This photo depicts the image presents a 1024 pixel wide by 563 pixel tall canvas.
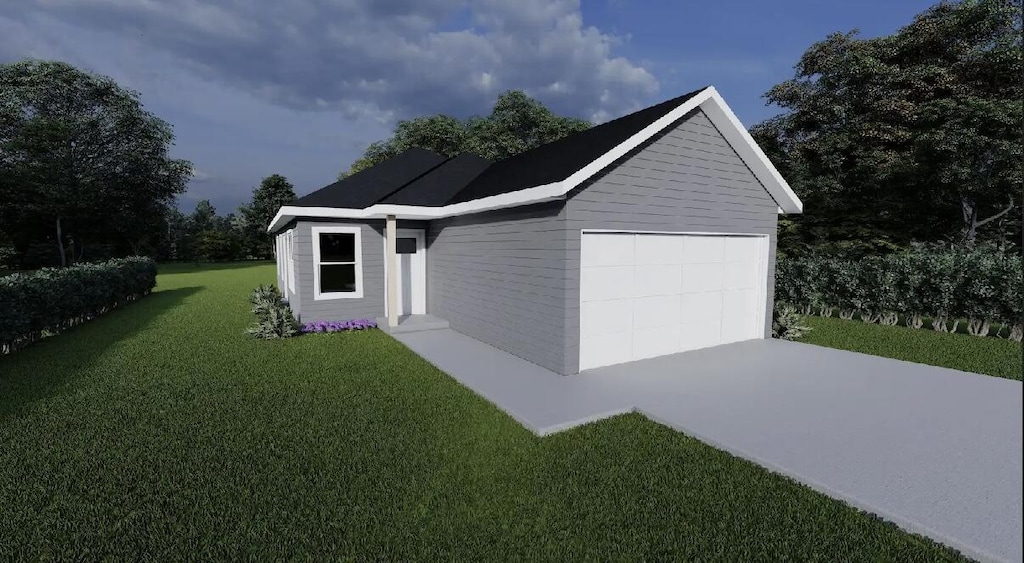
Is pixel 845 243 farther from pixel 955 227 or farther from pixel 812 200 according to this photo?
pixel 955 227

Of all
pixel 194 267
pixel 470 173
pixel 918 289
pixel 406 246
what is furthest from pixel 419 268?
pixel 194 267

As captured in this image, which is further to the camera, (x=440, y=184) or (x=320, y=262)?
(x=440, y=184)

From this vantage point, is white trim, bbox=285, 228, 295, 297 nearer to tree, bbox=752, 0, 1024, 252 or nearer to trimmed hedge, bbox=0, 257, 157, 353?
trimmed hedge, bbox=0, 257, 157, 353

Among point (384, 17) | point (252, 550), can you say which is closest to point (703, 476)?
point (252, 550)

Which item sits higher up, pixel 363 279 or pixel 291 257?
pixel 291 257

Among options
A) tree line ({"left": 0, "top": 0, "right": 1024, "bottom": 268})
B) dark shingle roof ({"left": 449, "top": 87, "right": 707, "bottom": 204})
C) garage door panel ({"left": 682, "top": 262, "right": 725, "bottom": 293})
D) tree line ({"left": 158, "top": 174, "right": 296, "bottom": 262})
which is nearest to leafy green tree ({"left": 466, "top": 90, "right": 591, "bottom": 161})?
tree line ({"left": 0, "top": 0, "right": 1024, "bottom": 268})

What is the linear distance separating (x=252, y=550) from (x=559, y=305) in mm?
4912

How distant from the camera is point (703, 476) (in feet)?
12.8

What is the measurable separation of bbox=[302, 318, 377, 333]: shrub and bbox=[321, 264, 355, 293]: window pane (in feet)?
2.75

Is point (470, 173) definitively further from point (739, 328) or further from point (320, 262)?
point (739, 328)

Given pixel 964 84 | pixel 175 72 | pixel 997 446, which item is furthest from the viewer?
pixel 964 84

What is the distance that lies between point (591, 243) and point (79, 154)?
4055 centimetres

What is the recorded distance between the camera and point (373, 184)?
1199 centimetres

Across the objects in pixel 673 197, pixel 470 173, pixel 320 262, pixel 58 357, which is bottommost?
pixel 58 357
